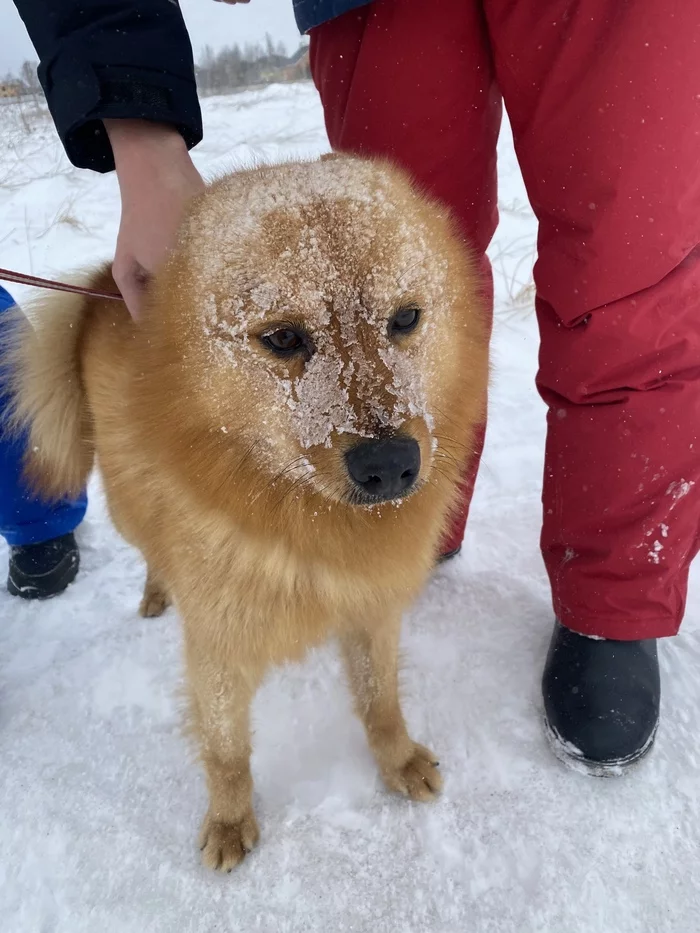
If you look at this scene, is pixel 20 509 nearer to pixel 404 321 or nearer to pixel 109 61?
pixel 109 61

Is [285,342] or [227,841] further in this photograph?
[227,841]

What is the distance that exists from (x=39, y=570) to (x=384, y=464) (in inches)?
68.3

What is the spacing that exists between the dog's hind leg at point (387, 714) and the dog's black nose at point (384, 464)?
629 mm

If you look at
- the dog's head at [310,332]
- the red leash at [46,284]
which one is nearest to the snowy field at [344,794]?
the red leash at [46,284]

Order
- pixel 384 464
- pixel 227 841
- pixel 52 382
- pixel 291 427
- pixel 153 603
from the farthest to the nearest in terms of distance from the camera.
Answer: pixel 153 603 < pixel 52 382 < pixel 227 841 < pixel 291 427 < pixel 384 464

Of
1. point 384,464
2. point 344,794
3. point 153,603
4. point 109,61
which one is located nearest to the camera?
point 384,464

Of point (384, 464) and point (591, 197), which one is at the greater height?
point (591, 197)

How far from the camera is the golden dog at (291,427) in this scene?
1.14 meters

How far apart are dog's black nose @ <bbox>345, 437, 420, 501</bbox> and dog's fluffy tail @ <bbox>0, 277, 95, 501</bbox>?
3.61 feet

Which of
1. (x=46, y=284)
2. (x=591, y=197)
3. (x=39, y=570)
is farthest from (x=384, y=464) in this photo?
(x=39, y=570)

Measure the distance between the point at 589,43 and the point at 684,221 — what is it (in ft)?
1.43

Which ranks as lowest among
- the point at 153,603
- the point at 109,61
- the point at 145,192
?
the point at 153,603

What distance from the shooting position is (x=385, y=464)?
3.49 ft

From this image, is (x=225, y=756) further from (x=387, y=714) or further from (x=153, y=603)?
(x=153, y=603)
